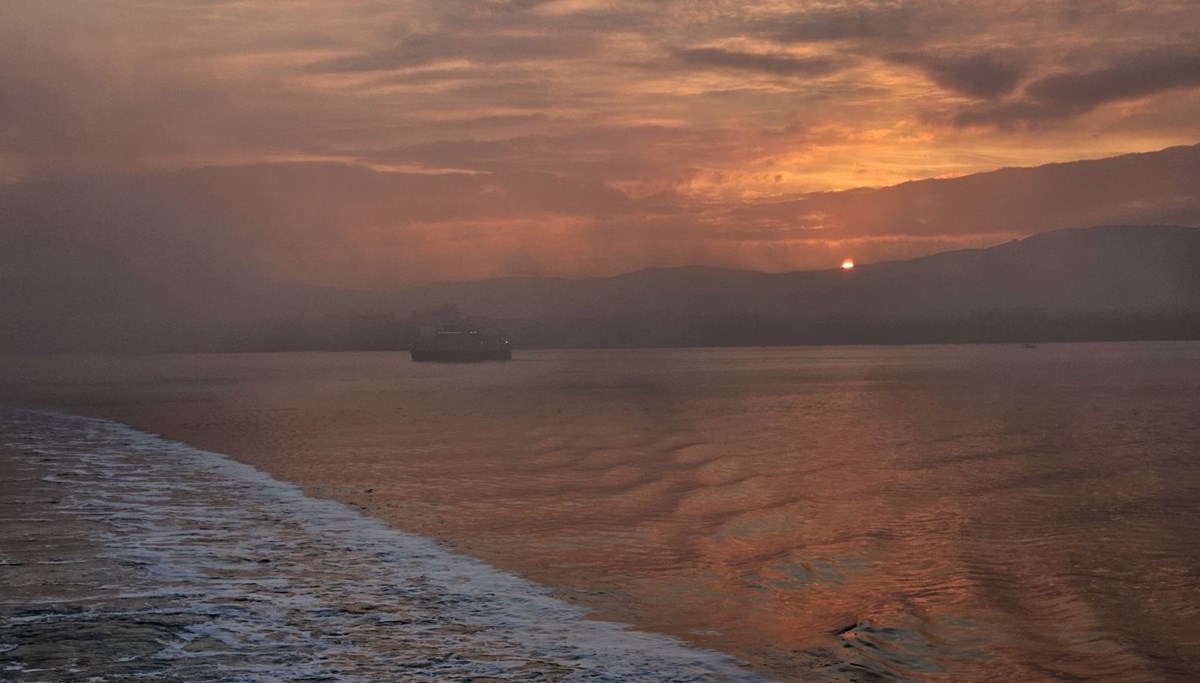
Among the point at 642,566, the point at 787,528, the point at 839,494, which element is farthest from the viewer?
the point at 839,494

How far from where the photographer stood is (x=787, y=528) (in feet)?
60.8

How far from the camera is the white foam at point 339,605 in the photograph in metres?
10.1

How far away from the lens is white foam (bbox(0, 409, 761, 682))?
33.2 feet

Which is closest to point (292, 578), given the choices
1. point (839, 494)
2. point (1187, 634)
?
point (1187, 634)

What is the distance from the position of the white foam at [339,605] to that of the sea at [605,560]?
0.16 ft

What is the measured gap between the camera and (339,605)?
12.5 m

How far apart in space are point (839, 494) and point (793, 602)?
397 inches

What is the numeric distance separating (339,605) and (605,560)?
446 cm

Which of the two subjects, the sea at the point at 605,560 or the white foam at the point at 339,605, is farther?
the sea at the point at 605,560

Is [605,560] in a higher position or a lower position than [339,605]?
lower

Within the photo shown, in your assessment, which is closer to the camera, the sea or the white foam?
the white foam

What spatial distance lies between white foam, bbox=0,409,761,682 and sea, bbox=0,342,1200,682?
0.16ft

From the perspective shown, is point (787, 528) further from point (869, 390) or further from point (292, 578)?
point (869, 390)

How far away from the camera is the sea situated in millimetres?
10516
